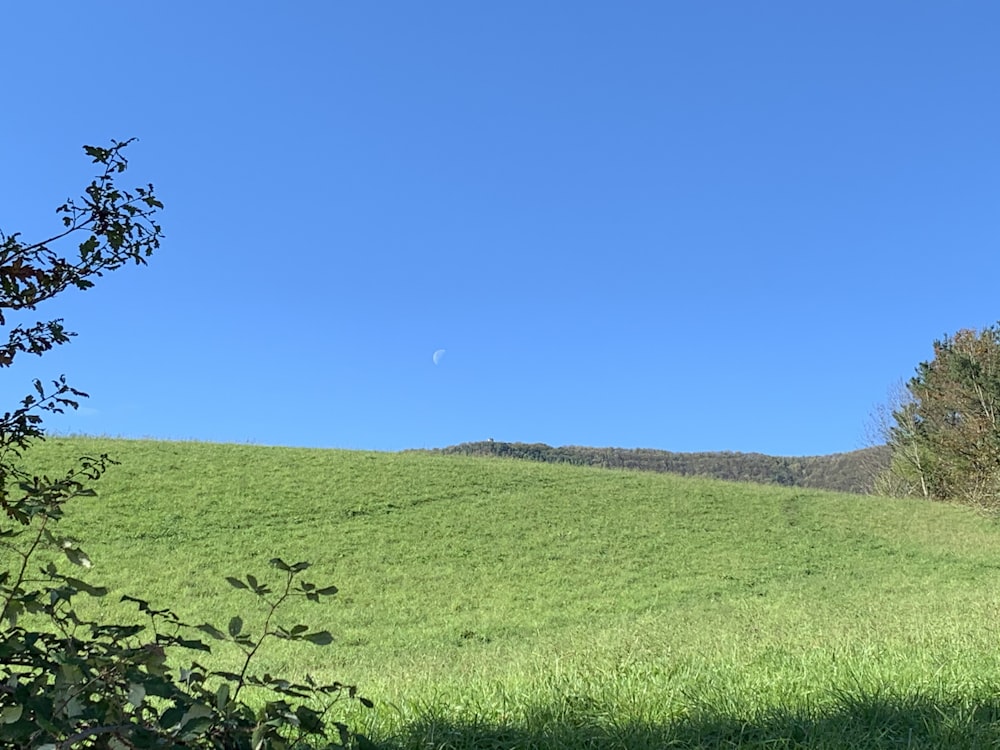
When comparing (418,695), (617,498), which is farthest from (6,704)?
(617,498)

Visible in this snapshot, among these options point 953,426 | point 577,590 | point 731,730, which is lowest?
point 731,730

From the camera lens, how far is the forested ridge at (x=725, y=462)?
61.3 m

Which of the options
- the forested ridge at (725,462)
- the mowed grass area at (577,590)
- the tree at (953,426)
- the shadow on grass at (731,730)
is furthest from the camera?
the forested ridge at (725,462)

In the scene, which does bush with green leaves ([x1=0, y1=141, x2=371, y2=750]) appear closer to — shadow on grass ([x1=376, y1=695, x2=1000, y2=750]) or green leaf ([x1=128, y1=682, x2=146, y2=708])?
green leaf ([x1=128, y1=682, x2=146, y2=708])

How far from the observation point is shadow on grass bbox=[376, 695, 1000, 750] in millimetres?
3662

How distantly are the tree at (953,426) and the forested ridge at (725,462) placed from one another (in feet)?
58.0

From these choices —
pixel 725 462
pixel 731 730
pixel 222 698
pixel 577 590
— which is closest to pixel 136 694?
pixel 222 698

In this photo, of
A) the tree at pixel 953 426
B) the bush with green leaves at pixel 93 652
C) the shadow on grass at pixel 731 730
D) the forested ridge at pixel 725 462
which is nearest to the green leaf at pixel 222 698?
the bush with green leaves at pixel 93 652

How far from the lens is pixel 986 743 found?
3.79 meters

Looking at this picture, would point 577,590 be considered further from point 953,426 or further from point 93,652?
point 953,426

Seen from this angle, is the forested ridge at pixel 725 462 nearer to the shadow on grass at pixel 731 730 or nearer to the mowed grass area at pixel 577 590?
the mowed grass area at pixel 577 590

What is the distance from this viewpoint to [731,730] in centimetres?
389

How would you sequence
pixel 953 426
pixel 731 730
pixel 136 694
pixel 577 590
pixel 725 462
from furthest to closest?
pixel 725 462, pixel 953 426, pixel 577 590, pixel 731 730, pixel 136 694

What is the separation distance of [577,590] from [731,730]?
12.9 m
